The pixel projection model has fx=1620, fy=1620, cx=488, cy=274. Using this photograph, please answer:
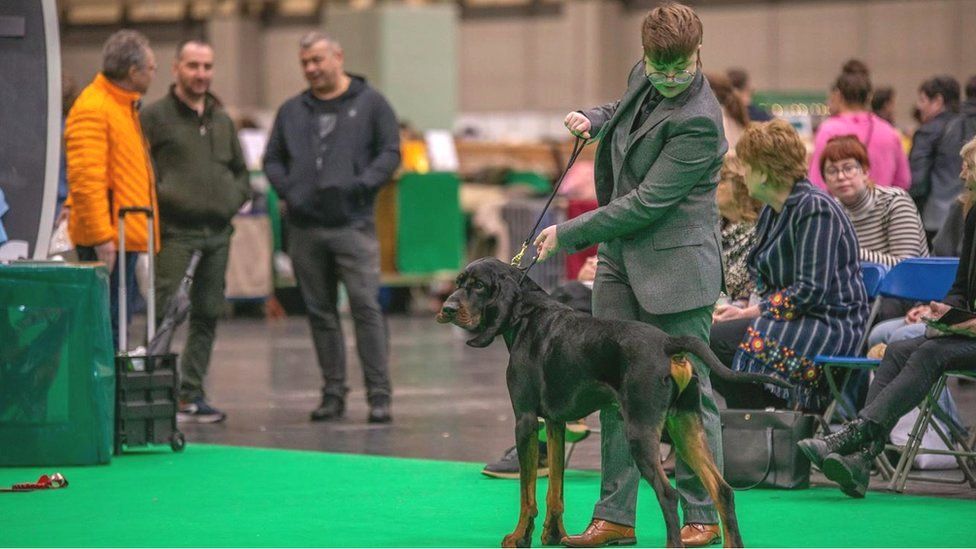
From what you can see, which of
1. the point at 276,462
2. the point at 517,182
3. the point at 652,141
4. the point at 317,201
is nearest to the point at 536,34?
the point at 517,182

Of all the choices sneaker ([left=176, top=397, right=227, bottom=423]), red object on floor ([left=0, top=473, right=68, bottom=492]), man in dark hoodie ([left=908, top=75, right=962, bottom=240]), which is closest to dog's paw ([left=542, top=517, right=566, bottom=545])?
red object on floor ([left=0, top=473, right=68, bottom=492])

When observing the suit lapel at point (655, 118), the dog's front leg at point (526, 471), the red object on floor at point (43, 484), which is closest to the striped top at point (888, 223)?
the suit lapel at point (655, 118)

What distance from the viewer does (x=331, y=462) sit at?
677cm

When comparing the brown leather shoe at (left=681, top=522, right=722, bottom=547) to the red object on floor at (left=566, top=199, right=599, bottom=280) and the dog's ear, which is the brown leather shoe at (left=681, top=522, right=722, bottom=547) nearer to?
the dog's ear

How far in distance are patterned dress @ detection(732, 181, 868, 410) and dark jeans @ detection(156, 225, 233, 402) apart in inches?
120

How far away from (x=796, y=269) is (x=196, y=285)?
333 cm

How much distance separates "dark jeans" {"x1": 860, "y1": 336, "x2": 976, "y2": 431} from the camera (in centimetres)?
579

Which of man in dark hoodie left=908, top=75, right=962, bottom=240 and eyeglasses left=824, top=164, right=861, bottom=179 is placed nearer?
eyeglasses left=824, top=164, right=861, bottom=179

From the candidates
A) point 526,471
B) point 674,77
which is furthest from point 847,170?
point 526,471

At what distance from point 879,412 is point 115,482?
9.40ft

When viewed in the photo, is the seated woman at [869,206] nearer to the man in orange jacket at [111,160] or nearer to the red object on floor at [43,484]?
the man in orange jacket at [111,160]

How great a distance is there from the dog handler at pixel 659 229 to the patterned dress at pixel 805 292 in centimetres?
146

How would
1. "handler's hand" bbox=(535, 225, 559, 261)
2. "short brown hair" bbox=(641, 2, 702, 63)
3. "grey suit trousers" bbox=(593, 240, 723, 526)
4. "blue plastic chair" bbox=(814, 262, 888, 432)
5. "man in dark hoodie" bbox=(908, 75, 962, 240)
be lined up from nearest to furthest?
"short brown hair" bbox=(641, 2, 702, 63) < "handler's hand" bbox=(535, 225, 559, 261) < "grey suit trousers" bbox=(593, 240, 723, 526) < "blue plastic chair" bbox=(814, 262, 888, 432) < "man in dark hoodie" bbox=(908, 75, 962, 240)

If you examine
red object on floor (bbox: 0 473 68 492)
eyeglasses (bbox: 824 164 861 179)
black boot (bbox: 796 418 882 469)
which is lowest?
red object on floor (bbox: 0 473 68 492)
